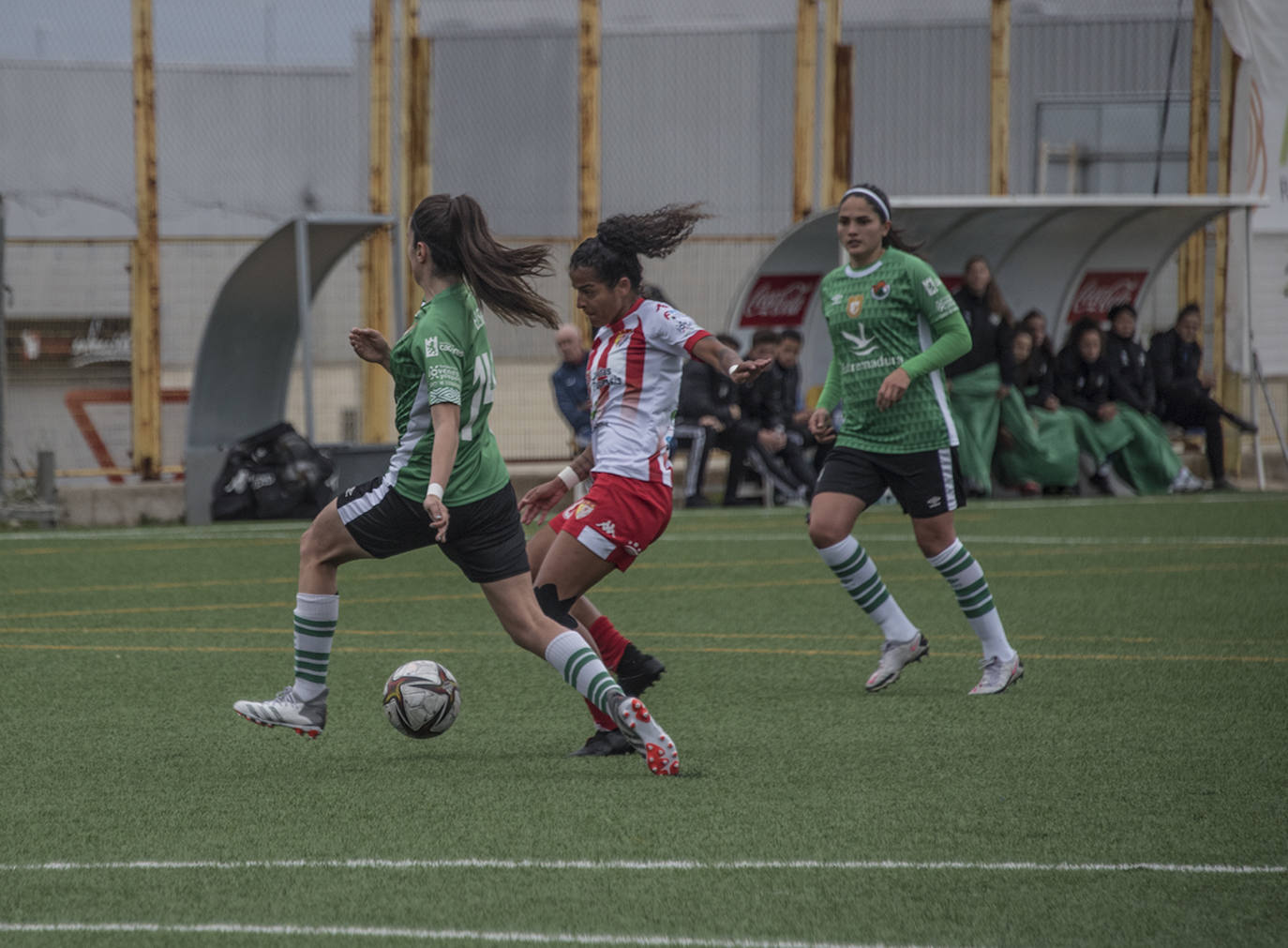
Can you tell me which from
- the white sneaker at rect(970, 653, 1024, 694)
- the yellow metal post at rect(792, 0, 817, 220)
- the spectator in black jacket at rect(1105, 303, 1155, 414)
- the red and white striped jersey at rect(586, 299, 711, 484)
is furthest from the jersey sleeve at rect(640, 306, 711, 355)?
the yellow metal post at rect(792, 0, 817, 220)

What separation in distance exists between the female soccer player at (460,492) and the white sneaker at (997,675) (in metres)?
1.95

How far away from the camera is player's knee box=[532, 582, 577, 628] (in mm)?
5691

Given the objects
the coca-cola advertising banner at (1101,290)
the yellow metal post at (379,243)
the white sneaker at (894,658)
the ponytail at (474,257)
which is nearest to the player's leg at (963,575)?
the white sneaker at (894,658)

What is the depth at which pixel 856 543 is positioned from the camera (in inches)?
275

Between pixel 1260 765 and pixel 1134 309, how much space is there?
507 inches

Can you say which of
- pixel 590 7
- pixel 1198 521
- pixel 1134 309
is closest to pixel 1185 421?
pixel 1134 309

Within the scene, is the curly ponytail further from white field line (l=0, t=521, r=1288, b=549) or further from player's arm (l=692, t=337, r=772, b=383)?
white field line (l=0, t=521, r=1288, b=549)

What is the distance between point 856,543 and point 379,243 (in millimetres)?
11017

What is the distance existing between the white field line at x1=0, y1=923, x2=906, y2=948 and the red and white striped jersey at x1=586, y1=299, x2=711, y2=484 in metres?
2.48

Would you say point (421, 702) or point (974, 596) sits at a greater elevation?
point (974, 596)

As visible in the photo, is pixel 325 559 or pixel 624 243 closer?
pixel 325 559

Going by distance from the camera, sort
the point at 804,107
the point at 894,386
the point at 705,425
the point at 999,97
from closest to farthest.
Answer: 1. the point at 894,386
2. the point at 705,425
3. the point at 804,107
4. the point at 999,97

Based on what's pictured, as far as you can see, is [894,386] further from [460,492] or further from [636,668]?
[460,492]

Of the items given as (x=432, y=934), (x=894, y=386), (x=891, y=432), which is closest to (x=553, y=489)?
(x=894, y=386)
